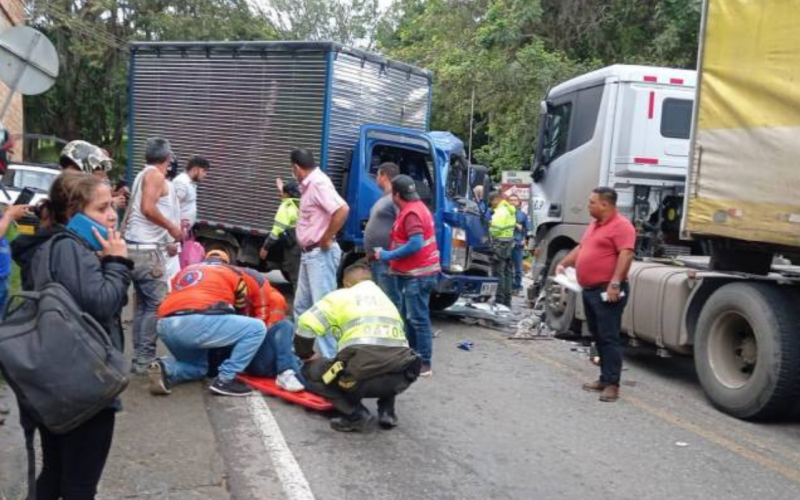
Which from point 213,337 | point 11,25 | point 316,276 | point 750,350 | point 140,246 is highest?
point 11,25

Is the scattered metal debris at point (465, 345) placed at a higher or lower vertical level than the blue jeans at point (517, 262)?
lower

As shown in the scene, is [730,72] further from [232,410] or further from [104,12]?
[104,12]

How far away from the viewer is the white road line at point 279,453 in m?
4.14

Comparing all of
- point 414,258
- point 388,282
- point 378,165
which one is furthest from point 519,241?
point 414,258

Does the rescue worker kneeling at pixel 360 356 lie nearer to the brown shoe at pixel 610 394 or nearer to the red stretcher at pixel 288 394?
the red stretcher at pixel 288 394

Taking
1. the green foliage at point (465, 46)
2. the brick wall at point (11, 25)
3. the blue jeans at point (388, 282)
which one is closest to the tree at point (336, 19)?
the green foliage at point (465, 46)

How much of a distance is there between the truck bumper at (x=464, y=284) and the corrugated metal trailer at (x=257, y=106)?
1684 mm

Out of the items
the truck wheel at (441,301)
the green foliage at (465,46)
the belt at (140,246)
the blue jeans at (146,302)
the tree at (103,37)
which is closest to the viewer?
the blue jeans at (146,302)

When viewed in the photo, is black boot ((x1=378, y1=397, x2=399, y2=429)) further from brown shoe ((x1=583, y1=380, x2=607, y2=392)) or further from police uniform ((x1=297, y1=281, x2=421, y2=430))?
brown shoe ((x1=583, y1=380, x2=607, y2=392))

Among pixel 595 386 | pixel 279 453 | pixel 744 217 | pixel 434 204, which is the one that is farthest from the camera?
pixel 434 204

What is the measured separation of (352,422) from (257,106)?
18.9ft

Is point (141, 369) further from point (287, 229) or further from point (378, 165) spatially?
point (378, 165)

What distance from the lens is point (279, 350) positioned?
231 inches

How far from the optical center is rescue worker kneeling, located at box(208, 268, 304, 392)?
5836 millimetres
